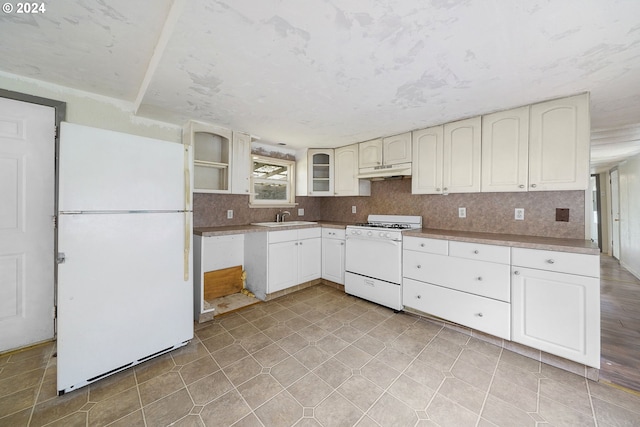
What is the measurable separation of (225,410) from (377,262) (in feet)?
6.49

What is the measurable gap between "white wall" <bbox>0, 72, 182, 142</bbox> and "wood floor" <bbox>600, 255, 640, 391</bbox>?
14.3ft

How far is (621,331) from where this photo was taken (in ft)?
7.54

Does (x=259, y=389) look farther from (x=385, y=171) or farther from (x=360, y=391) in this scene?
(x=385, y=171)

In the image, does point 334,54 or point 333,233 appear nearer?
point 334,54

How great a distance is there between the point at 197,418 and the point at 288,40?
219cm

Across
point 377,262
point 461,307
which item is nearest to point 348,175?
point 377,262

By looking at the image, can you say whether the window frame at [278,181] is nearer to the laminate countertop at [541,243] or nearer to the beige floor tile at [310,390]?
the laminate countertop at [541,243]

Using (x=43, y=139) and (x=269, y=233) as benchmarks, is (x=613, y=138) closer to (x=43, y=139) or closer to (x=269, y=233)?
(x=269, y=233)

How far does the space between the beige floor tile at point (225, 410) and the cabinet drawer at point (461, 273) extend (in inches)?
75.0

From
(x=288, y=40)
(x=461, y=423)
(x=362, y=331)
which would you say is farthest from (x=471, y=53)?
(x=362, y=331)

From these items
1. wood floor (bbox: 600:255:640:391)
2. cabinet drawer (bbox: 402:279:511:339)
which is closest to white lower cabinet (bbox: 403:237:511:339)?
cabinet drawer (bbox: 402:279:511:339)

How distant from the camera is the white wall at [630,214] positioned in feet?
12.6

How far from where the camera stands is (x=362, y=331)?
91.5 inches

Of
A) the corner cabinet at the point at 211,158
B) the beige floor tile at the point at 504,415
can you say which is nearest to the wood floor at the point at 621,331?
the beige floor tile at the point at 504,415
